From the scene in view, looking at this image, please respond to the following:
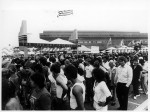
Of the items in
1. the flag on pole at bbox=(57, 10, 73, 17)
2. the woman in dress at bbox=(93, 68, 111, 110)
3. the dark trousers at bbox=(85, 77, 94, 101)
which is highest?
the flag on pole at bbox=(57, 10, 73, 17)

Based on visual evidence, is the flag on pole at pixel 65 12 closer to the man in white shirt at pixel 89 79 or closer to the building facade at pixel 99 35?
the building facade at pixel 99 35

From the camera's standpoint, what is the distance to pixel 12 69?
200 inches

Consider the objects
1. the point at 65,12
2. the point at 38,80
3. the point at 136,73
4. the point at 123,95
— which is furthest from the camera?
the point at 136,73

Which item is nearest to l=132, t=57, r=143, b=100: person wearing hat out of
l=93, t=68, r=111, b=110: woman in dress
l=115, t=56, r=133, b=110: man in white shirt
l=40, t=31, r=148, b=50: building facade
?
l=40, t=31, r=148, b=50: building facade

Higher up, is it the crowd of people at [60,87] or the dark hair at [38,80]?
the dark hair at [38,80]

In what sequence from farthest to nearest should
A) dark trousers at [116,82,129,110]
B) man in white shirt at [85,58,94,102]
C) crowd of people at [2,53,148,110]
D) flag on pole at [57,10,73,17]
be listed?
man in white shirt at [85,58,94,102] → dark trousers at [116,82,129,110] → flag on pole at [57,10,73,17] → crowd of people at [2,53,148,110]

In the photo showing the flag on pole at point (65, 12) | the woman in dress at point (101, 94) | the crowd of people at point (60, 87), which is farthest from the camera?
the flag on pole at point (65, 12)

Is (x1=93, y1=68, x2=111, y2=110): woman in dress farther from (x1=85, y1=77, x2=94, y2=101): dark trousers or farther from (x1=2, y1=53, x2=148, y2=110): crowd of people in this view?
(x1=85, y1=77, x2=94, y2=101): dark trousers

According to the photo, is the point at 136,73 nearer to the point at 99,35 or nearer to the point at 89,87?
the point at 89,87

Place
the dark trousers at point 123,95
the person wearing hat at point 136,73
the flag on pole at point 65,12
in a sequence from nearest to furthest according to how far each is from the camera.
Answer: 1. the flag on pole at point 65,12
2. the dark trousers at point 123,95
3. the person wearing hat at point 136,73

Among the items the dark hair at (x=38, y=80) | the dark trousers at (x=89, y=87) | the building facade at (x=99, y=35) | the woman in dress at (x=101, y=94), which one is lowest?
the dark trousers at (x=89, y=87)

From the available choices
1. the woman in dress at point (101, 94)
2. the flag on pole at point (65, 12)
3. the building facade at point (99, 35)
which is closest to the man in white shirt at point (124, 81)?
the building facade at point (99, 35)

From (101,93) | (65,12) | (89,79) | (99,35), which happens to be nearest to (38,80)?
(101,93)

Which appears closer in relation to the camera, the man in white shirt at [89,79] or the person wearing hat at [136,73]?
the man in white shirt at [89,79]
